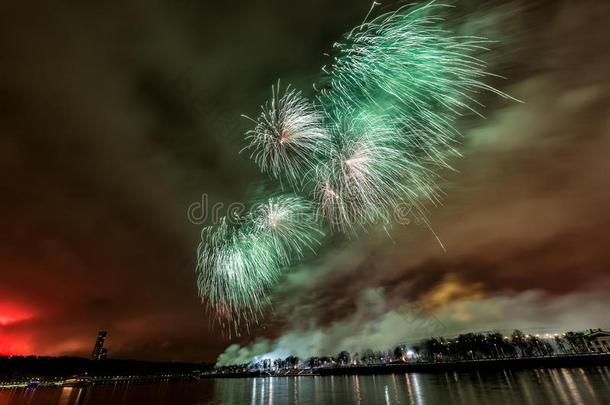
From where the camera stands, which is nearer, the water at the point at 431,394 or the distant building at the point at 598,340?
the water at the point at 431,394

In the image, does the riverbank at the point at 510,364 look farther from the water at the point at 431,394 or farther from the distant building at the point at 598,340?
the distant building at the point at 598,340

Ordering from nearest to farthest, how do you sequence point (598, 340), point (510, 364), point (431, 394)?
point (431, 394)
point (510, 364)
point (598, 340)

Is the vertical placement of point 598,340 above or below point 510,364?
above

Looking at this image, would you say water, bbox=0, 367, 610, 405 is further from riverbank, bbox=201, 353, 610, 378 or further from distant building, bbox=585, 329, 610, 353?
distant building, bbox=585, 329, 610, 353

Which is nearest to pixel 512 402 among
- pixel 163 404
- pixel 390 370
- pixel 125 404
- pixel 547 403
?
pixel 547 403

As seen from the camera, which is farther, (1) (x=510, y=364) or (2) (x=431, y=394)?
(1) (x=510, y=364)

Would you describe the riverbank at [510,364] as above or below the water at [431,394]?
above

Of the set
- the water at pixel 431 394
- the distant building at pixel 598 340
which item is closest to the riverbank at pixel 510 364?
the water at pixel 431 394

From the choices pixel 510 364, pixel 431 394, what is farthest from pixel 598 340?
pixel 431 394

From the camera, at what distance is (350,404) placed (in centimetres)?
4069

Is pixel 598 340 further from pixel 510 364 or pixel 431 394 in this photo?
pixel 431 394

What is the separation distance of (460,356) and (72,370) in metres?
242

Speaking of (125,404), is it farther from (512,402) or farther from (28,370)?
(28,370)

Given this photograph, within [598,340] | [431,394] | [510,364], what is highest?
[598,340]
